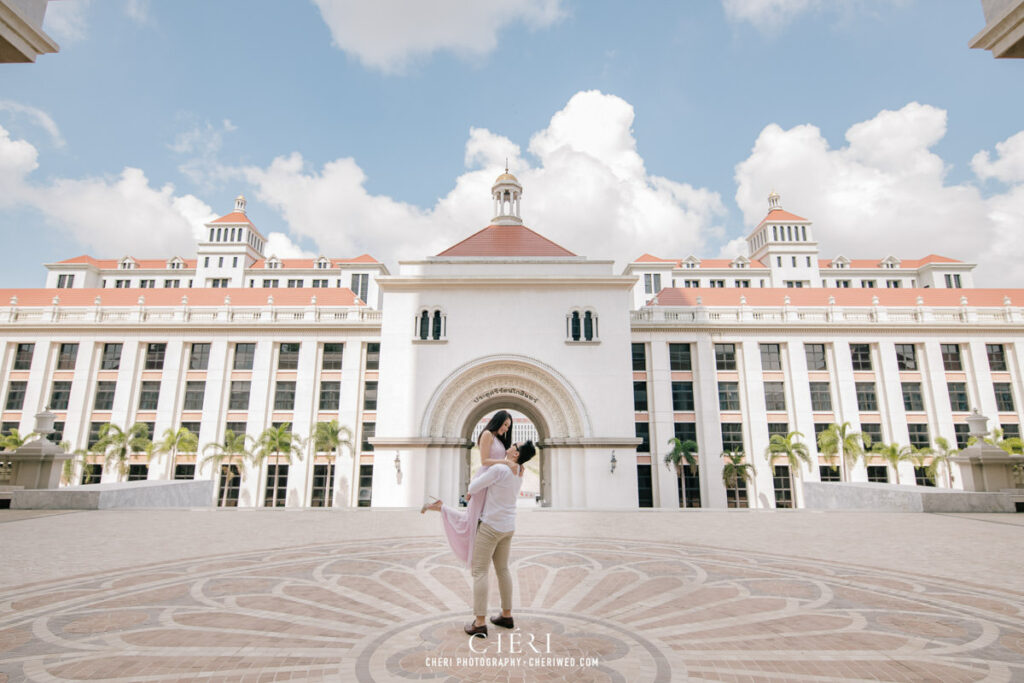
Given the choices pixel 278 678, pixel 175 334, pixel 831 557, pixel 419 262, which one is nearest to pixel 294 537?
pixel 278 678

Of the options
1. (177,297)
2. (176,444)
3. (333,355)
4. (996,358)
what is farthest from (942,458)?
(177,297)

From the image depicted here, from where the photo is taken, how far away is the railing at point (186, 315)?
116ft

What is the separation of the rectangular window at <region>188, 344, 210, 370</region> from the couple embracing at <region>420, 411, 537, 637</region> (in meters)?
36.7

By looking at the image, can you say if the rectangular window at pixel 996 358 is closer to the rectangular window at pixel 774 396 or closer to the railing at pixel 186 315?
the rectangular window at pixel 774 396

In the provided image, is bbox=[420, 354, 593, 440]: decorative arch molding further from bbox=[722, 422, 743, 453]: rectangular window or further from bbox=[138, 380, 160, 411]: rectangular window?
bbox=[138, 380, 160, 411]: rectangular window

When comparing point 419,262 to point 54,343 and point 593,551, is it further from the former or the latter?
point 54,343

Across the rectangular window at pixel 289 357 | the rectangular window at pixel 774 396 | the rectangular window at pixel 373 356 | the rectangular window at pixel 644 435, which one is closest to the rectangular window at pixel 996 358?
the rectangular window at pixel 774 396

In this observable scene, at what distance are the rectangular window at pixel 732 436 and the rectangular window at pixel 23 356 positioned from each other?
48503mm

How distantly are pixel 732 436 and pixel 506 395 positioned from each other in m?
16.9

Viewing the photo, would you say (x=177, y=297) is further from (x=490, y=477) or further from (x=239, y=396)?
(x=490, y=477)

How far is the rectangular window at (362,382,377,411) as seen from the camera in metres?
35.1

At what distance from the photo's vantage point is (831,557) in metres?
8.70

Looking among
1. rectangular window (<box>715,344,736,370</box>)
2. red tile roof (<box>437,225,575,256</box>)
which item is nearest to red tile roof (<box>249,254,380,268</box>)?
red tile roof (<box>437,225,575,256</box>)

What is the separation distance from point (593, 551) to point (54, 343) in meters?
43.3
